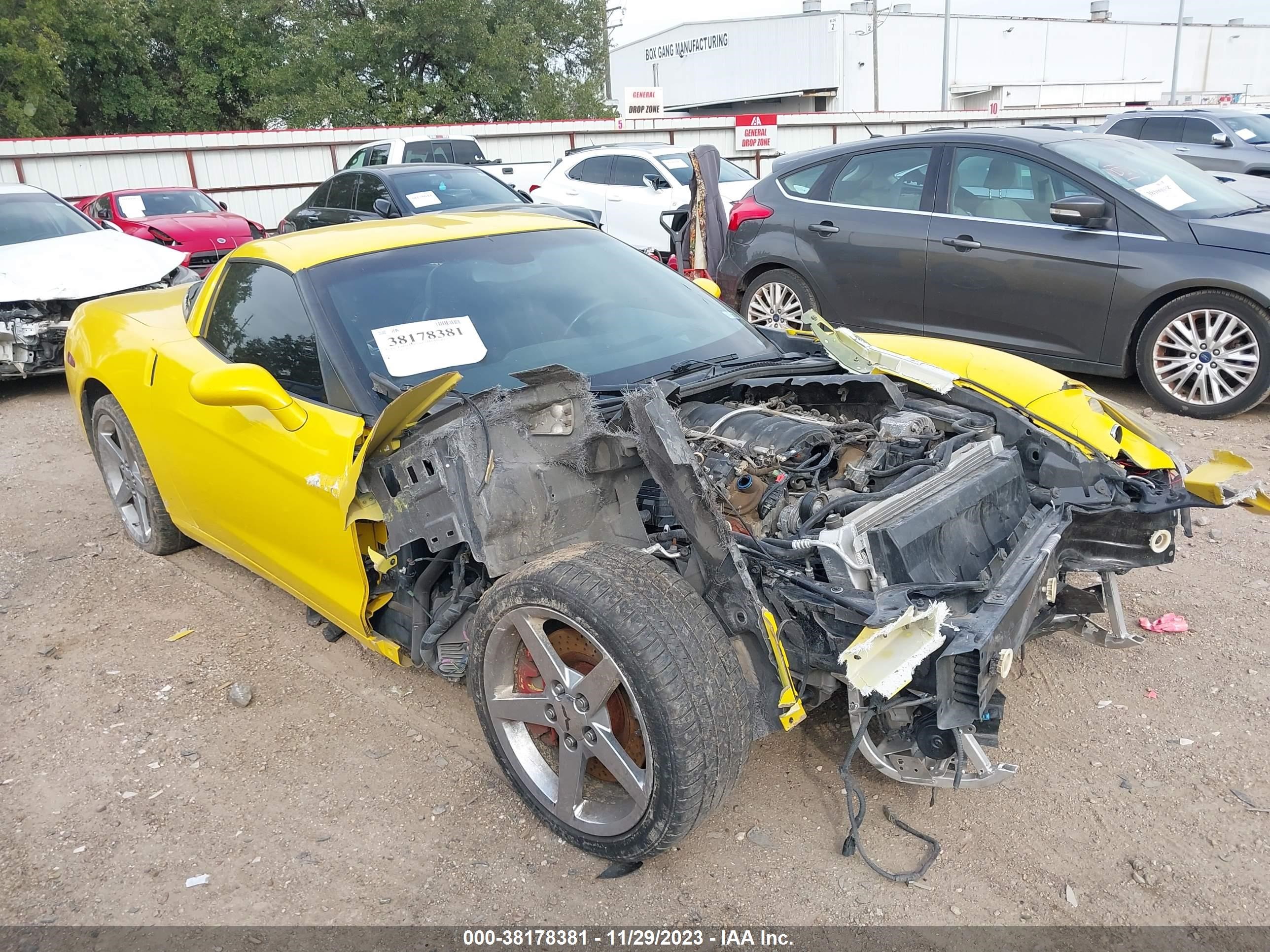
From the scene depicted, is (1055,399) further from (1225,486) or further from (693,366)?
(693,366)

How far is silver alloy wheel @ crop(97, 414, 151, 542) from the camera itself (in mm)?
4562

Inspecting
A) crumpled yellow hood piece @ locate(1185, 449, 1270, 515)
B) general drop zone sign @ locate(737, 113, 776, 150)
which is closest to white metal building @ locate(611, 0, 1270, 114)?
general drop zone sign @ locate(737, 113, 776, 150)

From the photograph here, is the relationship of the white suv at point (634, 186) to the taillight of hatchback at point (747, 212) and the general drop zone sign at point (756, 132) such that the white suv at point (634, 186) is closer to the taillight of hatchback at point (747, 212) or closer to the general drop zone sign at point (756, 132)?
the taillight of hatchback at point (747, 212)

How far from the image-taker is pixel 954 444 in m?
3.03

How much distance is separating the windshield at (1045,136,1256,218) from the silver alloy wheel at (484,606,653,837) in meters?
5.25

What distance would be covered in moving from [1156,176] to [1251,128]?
8928 millimetres

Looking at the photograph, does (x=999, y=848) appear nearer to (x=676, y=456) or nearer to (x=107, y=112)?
(x=676, y=456)

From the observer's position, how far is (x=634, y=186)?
38.8 ft

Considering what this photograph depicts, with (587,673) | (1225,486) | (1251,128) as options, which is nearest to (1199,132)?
(1251,128)

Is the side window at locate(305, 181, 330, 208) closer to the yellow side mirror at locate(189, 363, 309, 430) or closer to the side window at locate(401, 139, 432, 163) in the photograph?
the side window at locate(401, 139, 432, 163)

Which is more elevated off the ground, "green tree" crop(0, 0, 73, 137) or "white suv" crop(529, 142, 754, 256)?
"green tree" crop(0, 0, 73, 137)

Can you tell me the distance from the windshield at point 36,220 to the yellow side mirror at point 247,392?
22.3 ft

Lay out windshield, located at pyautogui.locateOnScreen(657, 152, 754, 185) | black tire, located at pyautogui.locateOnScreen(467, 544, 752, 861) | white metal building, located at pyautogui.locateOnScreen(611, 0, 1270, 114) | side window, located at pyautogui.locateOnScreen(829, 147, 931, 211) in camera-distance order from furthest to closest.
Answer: white metal building, located at pyautogui.locateOnScreen(611, 0, 1270, 114), windshield, located at pyautogui.locateOnScreen(657, 152, 754, 185), side window, located at pyautogui.locateOnScreen(829, 147, 931, 211), black tire, located at pyautogui.locateOnScreen(467, 544, 752, 861)

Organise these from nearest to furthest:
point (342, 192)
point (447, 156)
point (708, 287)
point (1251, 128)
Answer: point (708, 287)
point (342, 192)
point (1251, 128)
point (447, 156)
